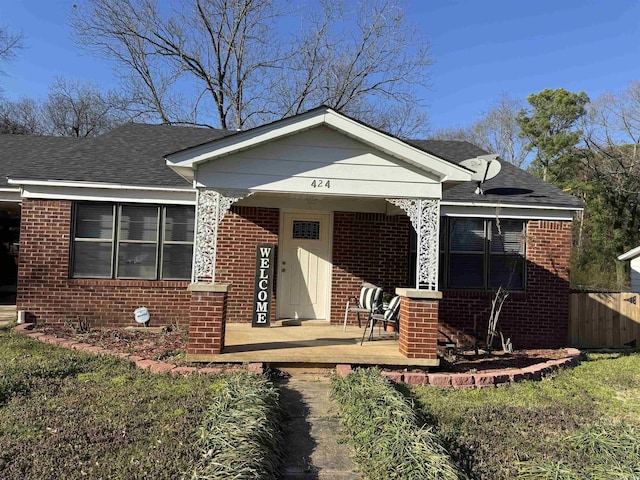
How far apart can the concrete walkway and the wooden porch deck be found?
372mm

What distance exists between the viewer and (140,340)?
7551mm

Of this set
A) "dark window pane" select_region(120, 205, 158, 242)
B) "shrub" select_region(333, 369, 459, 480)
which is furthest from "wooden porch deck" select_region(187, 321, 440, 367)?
"dark window pane" select_region(120, 205, 158, 242)

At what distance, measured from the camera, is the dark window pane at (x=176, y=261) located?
885cm

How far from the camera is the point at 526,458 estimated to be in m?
3.83

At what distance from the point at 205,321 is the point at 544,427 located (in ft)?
13.1

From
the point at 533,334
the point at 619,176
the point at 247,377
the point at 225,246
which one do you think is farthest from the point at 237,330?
the point at 619,176

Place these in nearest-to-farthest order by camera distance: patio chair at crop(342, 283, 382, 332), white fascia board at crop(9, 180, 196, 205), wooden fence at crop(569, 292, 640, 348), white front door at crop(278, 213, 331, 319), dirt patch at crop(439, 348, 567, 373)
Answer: dirt patch at crop(439, 348, 567, 373), patio chair at crop(342, 283, 382, 332), white fascia board at crop(9, 180, 196, 205), white front door at crop(278, 213, 331, 319), wooden fence at crop(569, 292, 640, 348)

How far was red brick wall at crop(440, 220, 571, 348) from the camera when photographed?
8992 mm

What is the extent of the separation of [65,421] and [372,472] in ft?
8.88

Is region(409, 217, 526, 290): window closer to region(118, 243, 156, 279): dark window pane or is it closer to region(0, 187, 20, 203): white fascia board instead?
region(118, 243, 156, 279): dark window pane

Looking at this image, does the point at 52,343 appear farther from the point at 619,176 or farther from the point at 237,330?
the point at 619,176

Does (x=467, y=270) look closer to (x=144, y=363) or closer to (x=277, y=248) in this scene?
(x=277, y=248)

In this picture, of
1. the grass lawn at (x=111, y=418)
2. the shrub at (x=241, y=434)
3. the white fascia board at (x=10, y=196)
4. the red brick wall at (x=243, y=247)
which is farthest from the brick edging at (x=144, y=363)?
the white fascia board at (x=10, y=196)

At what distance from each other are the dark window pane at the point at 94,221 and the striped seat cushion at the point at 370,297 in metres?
4.75
